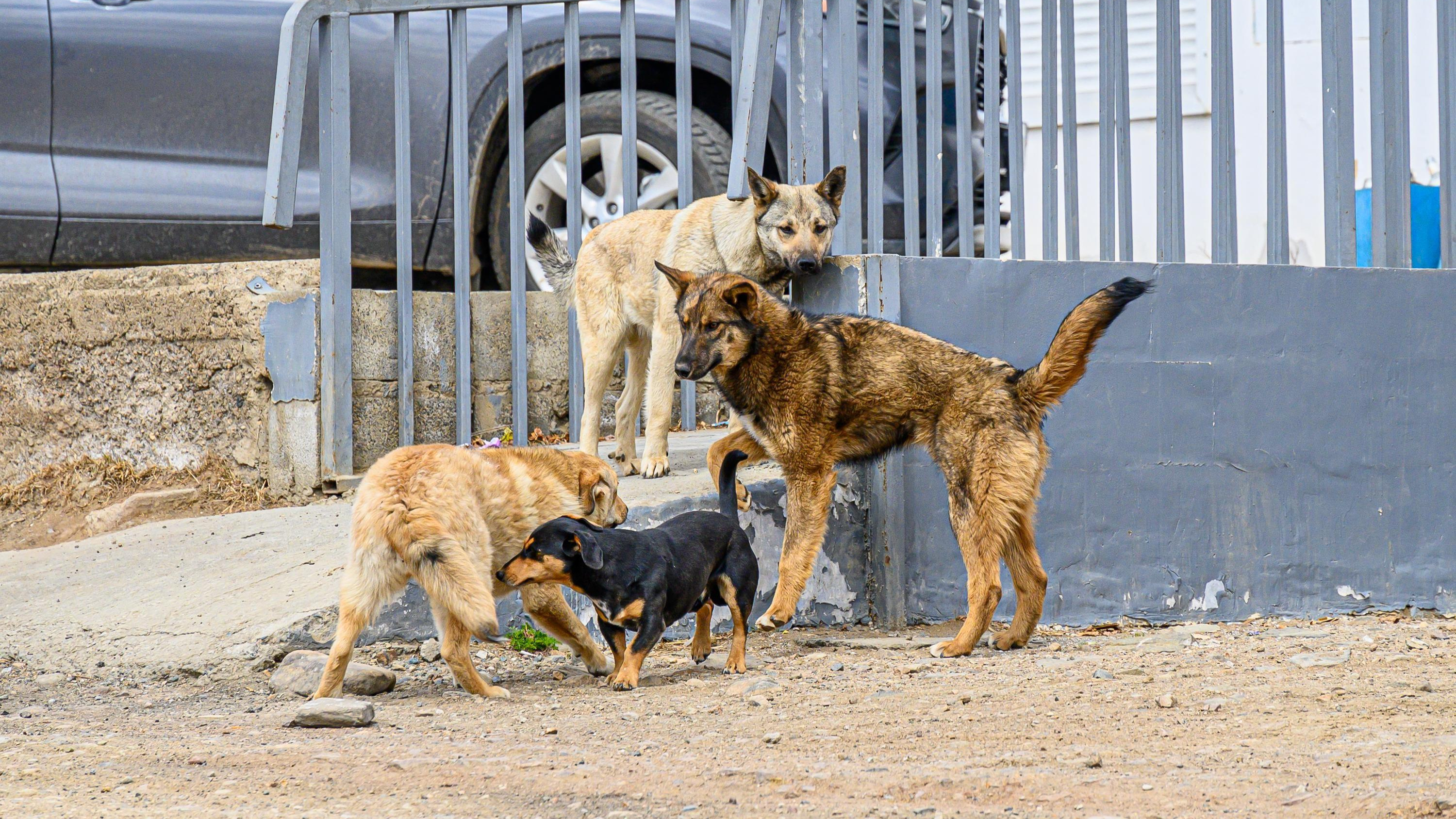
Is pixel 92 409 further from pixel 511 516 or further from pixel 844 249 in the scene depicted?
pixel 844 249

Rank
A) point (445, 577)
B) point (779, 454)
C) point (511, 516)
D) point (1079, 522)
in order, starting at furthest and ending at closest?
1. point (1079, 522)
2. point (779, 454)
3. point (511, 516)
4. point (445, 577)

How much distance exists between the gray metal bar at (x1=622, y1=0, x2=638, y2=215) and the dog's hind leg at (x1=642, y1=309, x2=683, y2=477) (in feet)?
2.82

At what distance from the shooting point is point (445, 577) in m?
4.38

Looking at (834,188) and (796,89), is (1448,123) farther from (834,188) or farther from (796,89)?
(796,89)

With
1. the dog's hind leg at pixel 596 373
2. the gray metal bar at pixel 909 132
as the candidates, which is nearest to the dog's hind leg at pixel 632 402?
the dog's hind leg at pixel 596 373

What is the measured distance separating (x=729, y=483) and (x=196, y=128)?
404 centimetres

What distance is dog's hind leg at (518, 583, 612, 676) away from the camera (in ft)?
16.4

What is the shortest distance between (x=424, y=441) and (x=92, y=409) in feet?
6.28

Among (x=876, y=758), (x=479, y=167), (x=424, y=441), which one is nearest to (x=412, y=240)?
(x=479, y=167)

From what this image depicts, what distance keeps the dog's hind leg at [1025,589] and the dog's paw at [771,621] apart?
36.3 inches

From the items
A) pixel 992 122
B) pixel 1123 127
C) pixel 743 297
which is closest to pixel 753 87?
pixel 743 297

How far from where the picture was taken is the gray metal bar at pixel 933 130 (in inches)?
259

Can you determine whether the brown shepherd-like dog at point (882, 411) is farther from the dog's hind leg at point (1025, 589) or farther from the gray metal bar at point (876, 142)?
the gray metal bar at point (876, 142)

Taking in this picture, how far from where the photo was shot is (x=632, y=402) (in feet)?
22.8
